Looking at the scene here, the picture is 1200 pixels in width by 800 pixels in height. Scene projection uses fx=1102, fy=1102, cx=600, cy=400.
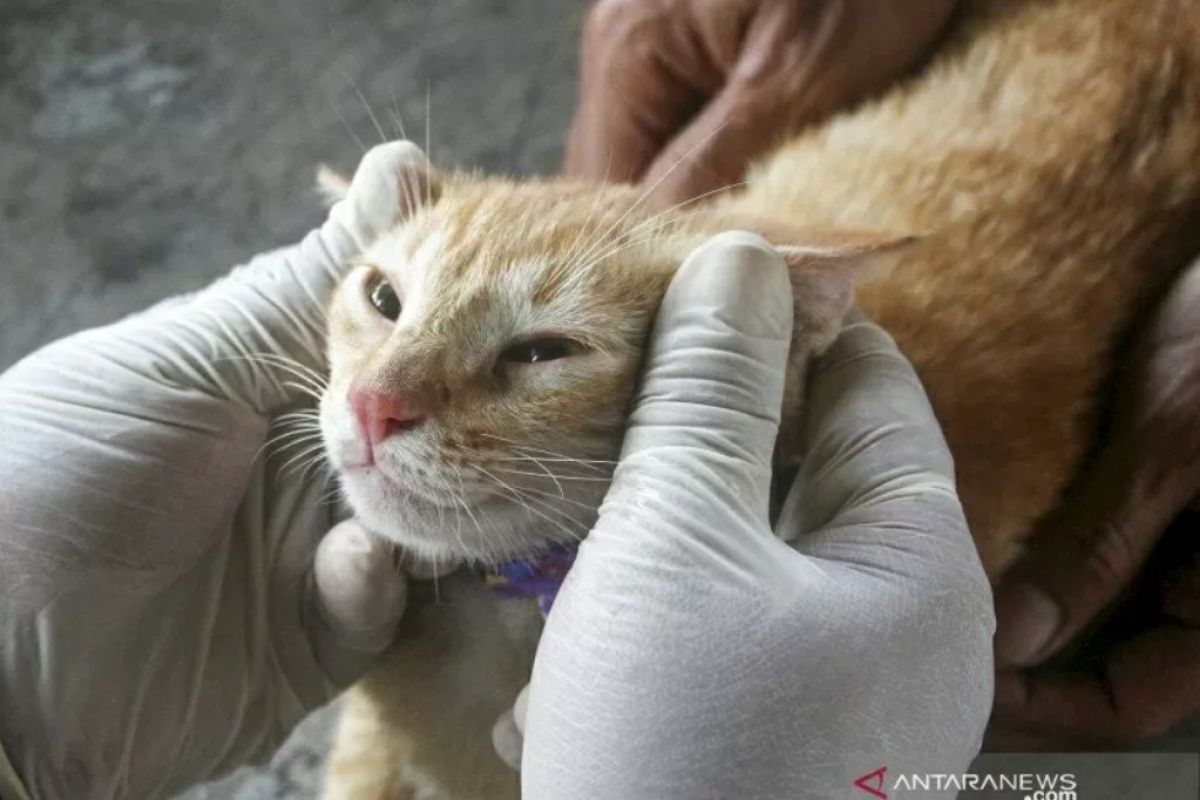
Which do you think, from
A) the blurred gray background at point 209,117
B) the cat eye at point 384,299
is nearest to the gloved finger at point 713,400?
the cat eye at point 384,299

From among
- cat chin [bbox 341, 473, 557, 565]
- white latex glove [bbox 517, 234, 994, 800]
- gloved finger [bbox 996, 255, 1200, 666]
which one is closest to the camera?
white latex glove [bbox 517, 234, 994, 800]

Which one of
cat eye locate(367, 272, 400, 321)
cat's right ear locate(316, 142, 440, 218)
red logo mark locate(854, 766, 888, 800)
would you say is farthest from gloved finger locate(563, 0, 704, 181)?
red logo mark locate(854, 766, 888, 800)

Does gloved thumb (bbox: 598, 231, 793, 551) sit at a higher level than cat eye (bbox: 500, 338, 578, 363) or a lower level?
lower

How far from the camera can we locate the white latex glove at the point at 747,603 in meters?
0.70

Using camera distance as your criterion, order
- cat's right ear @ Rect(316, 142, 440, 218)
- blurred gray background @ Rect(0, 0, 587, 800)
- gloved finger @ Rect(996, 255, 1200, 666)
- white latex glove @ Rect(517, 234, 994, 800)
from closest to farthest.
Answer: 1. white latex glove @ Rect(517, 234, 994, 800)
2. cat's right ear @ Rect(316, 142, 440, 218)
3. gloved finger @ Rect(996, 255, 1200, 666)
4. blurred gray background @ Rect(0, 0, 587, 800)

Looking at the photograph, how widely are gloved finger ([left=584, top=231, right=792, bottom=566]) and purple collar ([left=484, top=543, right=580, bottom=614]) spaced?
0.44 feet

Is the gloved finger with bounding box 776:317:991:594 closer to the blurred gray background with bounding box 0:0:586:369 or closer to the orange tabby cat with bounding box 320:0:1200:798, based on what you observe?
the orange tabby cat with bounding box 320:0:1200:798

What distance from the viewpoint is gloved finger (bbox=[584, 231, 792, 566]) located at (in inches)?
30.4

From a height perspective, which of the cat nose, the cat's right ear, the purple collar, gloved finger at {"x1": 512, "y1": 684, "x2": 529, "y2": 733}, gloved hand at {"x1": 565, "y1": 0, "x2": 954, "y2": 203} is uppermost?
the cat's right ear

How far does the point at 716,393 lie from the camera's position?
794mm

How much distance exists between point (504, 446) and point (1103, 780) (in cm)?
Result: 94

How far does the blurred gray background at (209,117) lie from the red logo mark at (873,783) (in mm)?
1369

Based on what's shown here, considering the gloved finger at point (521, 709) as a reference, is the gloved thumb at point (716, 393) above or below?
above

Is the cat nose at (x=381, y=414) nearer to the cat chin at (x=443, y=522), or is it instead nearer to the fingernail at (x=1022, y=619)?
the cat chin at (x=443, y=522)
